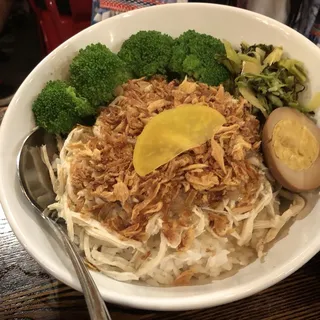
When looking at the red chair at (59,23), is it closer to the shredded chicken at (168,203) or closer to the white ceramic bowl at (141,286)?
the white ceramic bowl at (141,286)

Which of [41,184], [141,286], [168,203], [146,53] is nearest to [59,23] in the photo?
[146,53]

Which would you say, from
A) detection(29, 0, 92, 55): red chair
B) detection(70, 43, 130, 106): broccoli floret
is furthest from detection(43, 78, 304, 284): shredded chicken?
detection(29, 0, 92, 55): red chair

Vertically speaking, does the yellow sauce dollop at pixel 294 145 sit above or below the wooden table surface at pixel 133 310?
above

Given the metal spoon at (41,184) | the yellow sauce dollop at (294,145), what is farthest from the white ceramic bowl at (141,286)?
the yellow sauce dollop at (294,145)

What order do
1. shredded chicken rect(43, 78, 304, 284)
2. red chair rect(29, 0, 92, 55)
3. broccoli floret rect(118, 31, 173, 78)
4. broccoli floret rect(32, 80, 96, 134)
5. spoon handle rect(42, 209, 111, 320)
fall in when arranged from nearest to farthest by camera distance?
spoon handle rect(42, 209, 111, 320) < shredded chicken rect(43, 78, 304, 284) < broccoli floret rect(32, 80, 96, 134) < broccoli floret rect(118, 31, 173, 78) < red chair rect(29, 0, 92, 55)

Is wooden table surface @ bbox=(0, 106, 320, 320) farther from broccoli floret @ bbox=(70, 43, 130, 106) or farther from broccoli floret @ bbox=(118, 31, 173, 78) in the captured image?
broccoli floret @ bbox=(118, 31, 173, 78)

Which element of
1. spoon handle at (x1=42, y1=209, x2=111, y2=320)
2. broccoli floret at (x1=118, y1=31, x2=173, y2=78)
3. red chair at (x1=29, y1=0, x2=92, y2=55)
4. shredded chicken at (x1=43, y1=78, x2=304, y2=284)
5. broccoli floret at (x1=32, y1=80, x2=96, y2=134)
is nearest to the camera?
spoon handle at (x1=42, y1=209, x2=111, y2=320)
